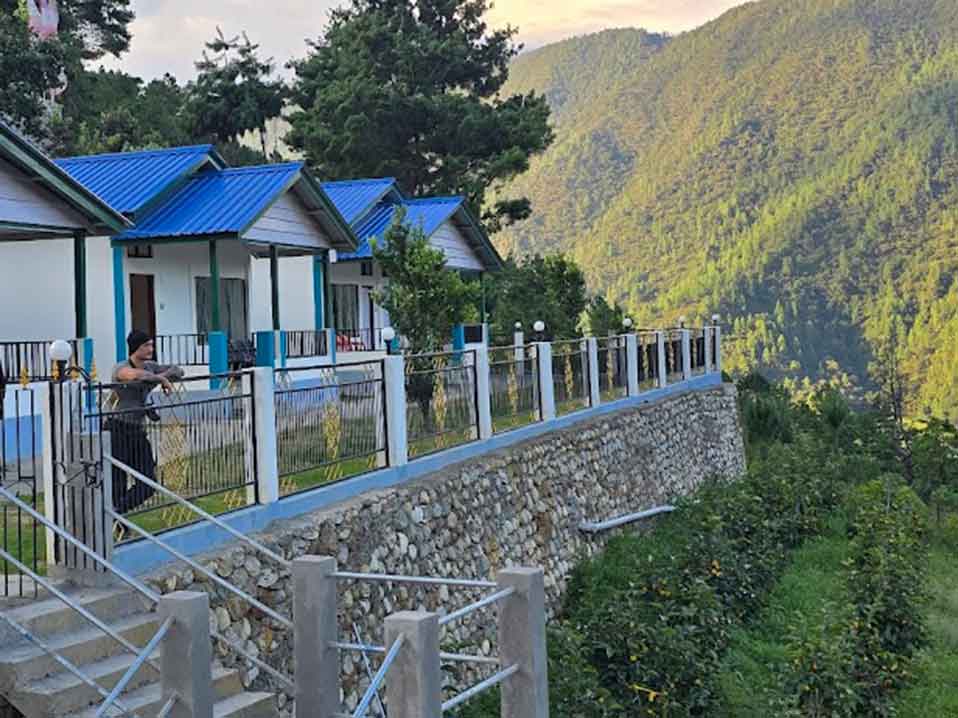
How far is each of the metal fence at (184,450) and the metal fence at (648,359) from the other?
11929 millimetres

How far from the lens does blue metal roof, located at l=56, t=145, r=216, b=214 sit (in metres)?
17.9

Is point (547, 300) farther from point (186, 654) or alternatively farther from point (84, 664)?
point (186, 654)

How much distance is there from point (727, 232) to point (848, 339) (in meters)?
16.8

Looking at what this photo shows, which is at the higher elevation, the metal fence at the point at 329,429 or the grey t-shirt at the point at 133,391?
the grey t-shirt at the point at 133,391

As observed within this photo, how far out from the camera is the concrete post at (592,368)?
1689 centimetres

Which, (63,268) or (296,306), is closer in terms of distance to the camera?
(63,268)

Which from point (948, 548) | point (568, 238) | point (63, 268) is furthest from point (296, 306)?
point (568, 238)

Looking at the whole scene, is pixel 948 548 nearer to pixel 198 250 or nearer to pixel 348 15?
pixel 198 250

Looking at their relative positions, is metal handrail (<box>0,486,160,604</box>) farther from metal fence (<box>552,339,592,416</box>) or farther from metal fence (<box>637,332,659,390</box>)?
metal fence (<box>637,332,659,390</box>)

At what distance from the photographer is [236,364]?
19453 millimetres

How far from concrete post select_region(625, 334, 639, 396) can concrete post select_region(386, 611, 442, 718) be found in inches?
573

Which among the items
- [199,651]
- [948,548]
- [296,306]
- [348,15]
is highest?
[348,15]

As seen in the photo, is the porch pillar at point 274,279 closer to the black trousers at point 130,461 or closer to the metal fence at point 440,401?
the metal fence at point 440,401

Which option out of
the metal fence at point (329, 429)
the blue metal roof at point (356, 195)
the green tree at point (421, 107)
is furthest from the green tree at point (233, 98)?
the metal fence at point (329, 429)
